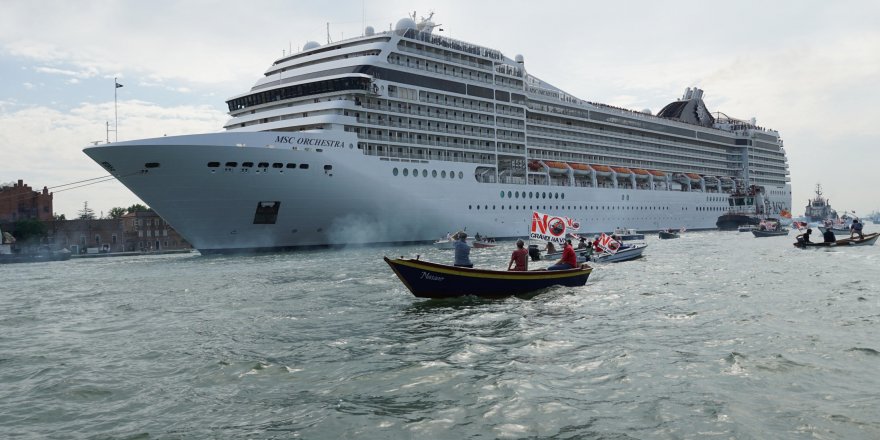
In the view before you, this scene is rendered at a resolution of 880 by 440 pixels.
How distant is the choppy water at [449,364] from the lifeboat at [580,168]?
4467 cm

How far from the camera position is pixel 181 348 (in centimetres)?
1257

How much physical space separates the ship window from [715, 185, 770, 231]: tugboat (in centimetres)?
6994

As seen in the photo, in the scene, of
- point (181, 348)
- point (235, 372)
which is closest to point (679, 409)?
point (235, 372)

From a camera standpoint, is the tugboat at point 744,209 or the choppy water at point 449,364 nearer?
the choppy water at point 449,364

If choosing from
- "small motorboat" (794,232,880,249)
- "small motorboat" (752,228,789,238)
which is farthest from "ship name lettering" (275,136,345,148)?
"small motorboat" (752,228,789,238)

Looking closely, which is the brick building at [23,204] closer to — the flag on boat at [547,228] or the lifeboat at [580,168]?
the lifeboat at [580,168]

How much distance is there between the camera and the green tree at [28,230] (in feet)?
259

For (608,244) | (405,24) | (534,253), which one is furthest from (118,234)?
(608,244)

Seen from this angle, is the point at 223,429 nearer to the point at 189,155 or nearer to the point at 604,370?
the point at 604,370

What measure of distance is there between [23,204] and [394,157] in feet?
237

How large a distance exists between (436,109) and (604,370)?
4312cm

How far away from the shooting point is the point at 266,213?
38.5 metres

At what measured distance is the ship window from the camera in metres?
38.0

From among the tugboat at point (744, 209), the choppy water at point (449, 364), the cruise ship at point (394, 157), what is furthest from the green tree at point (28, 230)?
the tugboat at point (744, 209)
